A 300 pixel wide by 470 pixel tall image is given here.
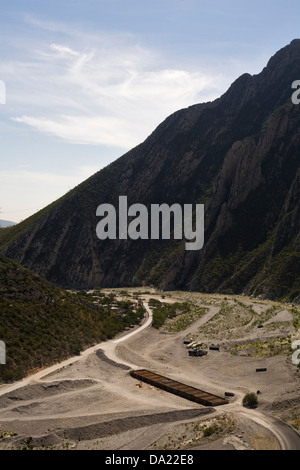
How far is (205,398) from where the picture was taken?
37.4 m

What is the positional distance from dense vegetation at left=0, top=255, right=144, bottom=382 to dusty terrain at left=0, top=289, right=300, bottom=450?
1985 mm

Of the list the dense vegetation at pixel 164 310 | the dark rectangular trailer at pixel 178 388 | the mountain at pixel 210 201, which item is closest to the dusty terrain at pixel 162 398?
the dark rectangular trailer at pixel 178 388

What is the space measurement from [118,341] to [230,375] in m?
18.7

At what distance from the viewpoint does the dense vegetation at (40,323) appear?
47.5 metres

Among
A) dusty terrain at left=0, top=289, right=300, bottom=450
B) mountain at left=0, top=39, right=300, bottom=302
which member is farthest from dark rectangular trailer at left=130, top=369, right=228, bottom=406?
mountain at left=0, top=39, right=300, bottom=302

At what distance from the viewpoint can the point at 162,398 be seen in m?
38.8

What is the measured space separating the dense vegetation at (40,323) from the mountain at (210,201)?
35433 mm

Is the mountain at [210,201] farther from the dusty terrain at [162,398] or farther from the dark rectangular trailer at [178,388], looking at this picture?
the dark rectangular trailer at [178,388]

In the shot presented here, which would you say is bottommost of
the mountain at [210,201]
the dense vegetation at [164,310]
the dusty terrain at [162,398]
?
the dusty terrain at [162,398]

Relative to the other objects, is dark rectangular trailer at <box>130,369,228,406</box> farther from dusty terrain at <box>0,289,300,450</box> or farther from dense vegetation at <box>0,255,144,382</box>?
dense vegetation at <box>0,255,144,382</box>

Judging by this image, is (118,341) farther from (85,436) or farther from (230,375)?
(85,436)

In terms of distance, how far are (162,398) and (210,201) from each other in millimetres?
85956

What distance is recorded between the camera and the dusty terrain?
101 feet
